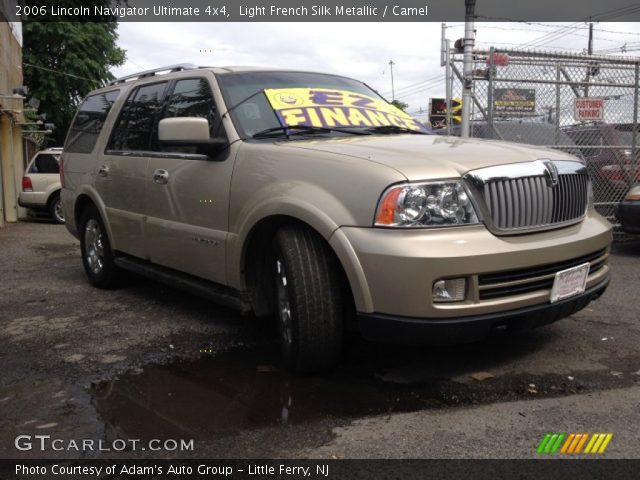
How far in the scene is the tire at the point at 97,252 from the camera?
5.64 metres

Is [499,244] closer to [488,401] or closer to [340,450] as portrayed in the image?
[488,401]

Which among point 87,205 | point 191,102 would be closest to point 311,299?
point 191,102

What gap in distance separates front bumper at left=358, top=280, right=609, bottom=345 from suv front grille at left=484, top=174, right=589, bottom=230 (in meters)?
0.46

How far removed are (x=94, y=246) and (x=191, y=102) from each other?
2.17 meters

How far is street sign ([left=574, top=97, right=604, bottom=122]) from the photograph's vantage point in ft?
26.2

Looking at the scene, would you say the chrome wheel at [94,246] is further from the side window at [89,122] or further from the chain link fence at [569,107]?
the chain link fence at [569,107]

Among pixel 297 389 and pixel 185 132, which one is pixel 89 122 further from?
pixel 297 389

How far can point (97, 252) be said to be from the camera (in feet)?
19.2

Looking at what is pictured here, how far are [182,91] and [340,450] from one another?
10.0 feet

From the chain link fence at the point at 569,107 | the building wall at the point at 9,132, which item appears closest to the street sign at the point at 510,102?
the chain link fence at the point at 569,107

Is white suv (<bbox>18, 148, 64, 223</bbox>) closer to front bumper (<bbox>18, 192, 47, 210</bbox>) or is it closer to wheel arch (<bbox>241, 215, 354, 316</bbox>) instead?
front bumper (<bbox>18, 192, 47, 210</bbox>)

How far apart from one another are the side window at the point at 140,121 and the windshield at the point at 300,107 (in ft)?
2.86

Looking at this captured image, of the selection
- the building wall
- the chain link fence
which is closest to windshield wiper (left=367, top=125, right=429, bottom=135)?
the chain link fence

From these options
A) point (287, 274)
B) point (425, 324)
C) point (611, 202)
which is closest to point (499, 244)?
point (425, 324)
